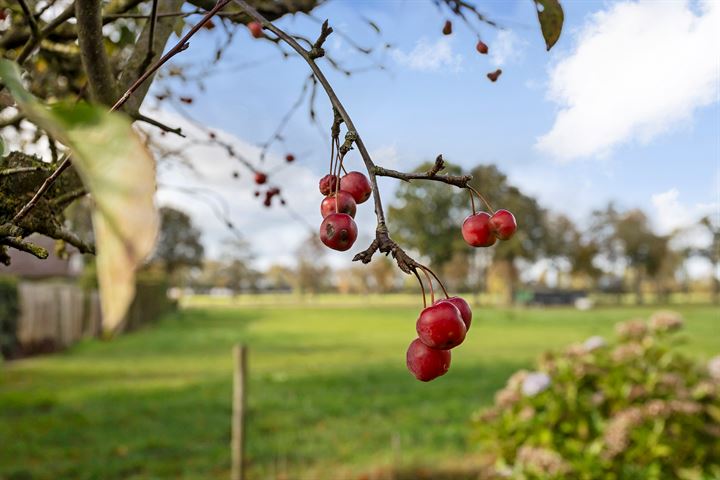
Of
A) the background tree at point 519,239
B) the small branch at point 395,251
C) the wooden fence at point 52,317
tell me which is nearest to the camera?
the small branch at point 395,251

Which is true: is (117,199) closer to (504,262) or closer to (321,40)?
(321,40)

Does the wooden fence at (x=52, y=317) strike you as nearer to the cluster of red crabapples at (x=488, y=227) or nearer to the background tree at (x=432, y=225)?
the background tree at (x=432, y=225)

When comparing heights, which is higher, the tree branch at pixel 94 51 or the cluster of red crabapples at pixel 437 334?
the tree branch at pixel 94 51

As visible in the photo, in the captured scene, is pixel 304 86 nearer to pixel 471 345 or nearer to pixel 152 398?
pixel 152 398

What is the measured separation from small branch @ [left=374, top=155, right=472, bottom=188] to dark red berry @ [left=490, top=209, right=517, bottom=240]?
14 cm

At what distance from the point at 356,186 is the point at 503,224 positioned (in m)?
Result: 0.16

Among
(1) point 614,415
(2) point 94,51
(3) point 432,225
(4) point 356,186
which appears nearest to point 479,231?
(4) point 356,186

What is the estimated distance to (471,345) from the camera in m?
14.6

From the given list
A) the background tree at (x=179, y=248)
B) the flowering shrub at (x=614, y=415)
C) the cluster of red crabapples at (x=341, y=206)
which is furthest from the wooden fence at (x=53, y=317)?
the background tree at (x=179, y=248)

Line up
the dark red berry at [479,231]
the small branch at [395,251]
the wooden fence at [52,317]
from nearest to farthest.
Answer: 1. the small branch at [395,251]
2. the dark red berry at [479,231]
3. the wooden fence at [52,317]

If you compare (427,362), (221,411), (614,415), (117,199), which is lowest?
(221,411)

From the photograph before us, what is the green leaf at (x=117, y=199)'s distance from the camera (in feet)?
0.75

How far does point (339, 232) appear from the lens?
506 mm

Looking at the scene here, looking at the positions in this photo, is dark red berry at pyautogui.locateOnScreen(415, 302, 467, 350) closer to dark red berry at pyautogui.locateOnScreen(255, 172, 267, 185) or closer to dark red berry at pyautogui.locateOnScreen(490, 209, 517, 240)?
dark red berry at pyautogui.locateOnScreen(490, 209, 517, 240)
